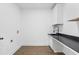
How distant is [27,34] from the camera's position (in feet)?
22.4

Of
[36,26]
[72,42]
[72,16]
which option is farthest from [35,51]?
[72,42]

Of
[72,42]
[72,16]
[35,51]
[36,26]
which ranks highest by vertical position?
[72,16]

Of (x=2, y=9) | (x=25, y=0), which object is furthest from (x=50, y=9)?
(x=25, y=0)

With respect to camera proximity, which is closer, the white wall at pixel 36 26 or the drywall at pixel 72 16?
the drywall at pixel 72 16

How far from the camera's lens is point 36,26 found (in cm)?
682

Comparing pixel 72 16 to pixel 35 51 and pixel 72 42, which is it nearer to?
pixel 72 42

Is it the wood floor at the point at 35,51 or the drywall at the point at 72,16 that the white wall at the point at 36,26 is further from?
the drywall at the point at 72,16

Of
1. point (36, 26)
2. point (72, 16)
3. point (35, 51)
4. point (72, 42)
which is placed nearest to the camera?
point (72, 42)

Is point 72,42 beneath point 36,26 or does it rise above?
beneath

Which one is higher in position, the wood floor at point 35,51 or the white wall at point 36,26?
the white wall at point 36,26

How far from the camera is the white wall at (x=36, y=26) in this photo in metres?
6.77

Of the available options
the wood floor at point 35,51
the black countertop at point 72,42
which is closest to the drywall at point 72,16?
the black countertop at point 72,42

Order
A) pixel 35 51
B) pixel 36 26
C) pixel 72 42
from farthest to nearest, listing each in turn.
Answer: pixel 36 26
pixel 35 51
pixel 72 42
